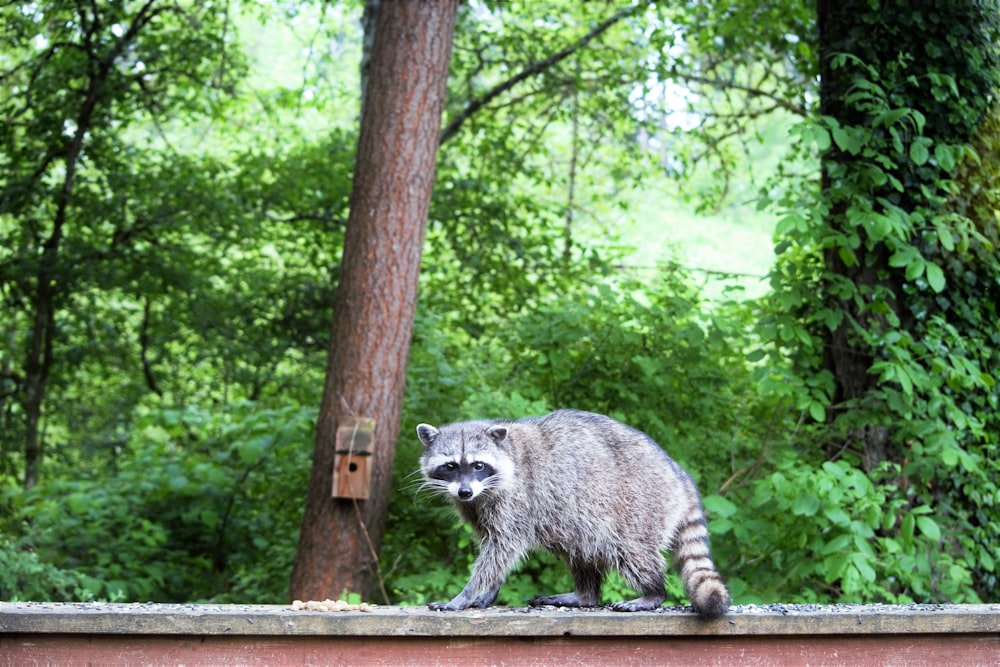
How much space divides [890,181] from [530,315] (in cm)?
241

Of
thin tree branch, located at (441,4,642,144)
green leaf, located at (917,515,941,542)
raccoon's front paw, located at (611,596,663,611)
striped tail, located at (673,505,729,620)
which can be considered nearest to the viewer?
striped tail, located at (673,505,729,620)

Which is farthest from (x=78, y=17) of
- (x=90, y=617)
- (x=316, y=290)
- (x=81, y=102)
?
(x=90, y=617)

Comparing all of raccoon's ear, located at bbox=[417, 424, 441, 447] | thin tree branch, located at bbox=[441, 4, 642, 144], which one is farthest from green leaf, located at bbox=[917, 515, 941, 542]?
thin tree branch, located at bbox=[441, 4, 642, 144]

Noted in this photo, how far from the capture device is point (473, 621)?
9.48 feet

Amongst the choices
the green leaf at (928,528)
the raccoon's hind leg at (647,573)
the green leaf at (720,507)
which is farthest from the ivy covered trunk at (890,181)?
the raccoon's hind leg at (647,573)

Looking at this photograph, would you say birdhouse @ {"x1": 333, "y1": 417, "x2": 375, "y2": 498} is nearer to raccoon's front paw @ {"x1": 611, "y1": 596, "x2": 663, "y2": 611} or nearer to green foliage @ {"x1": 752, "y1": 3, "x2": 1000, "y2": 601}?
green foliage @ {"x1": 752, "y1": 3, "x2": 1000, "y2": 601}

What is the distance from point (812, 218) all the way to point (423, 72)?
2509 millimetres

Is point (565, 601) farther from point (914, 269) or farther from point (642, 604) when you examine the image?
point (914, 269)

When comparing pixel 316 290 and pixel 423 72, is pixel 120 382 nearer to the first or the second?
pixel 316 290

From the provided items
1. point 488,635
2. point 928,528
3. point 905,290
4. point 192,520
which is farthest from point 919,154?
point 192,520

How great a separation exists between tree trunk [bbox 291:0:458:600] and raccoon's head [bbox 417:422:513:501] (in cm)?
206

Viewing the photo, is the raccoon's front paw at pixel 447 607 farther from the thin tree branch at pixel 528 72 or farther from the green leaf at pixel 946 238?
the thin tree branch at pixel 528 72

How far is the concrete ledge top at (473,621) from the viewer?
270 cm

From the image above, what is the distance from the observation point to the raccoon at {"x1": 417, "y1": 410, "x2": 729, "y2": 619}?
3.58 metres
